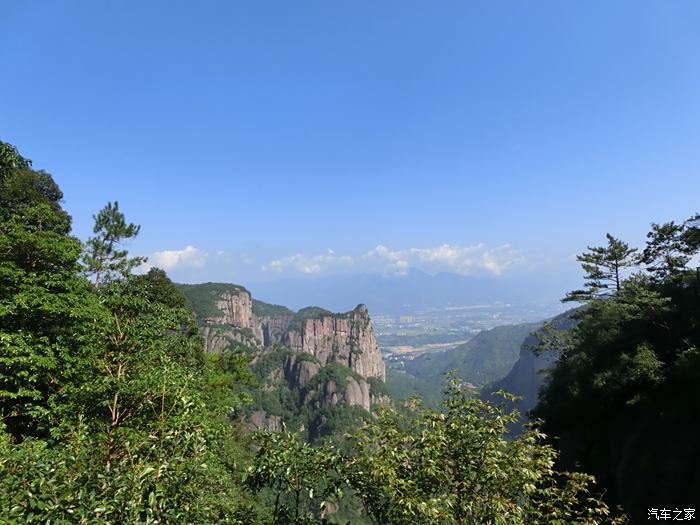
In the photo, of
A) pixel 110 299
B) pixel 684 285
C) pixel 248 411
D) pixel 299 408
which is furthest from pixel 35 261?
pixel 299 408

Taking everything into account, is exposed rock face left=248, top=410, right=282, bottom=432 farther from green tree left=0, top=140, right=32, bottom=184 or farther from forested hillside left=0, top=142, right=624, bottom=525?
forested hillside left=0, top=142, right=624, bottom=525

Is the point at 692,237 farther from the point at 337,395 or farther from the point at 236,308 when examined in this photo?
the point at 236,308

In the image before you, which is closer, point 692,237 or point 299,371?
point 692,237

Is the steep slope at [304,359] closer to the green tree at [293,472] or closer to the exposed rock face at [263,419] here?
the exposed rock face at [263,419]

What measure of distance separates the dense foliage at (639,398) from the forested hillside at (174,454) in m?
10.8

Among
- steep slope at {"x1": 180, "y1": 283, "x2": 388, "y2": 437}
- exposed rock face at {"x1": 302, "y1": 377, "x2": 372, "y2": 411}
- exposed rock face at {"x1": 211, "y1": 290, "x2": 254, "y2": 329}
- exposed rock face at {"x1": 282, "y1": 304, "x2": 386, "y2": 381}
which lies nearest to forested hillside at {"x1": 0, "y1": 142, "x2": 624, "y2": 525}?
steep slope at {"x1": 180, "y1": 283, "x2": 388, "y2": 437}

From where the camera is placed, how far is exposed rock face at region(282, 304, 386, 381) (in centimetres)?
18162

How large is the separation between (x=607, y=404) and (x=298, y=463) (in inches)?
825

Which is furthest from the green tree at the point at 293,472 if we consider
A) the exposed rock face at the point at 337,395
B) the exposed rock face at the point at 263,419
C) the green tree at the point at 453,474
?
the exposed rock face at the point at 337,395

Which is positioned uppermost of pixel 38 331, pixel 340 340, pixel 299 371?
pixel 38 331

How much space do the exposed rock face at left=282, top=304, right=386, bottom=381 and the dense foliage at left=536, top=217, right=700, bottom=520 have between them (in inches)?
6254

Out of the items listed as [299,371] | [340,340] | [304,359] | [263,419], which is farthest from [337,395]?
[340,340]

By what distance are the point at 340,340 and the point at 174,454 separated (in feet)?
604

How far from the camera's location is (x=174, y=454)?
5.35m
